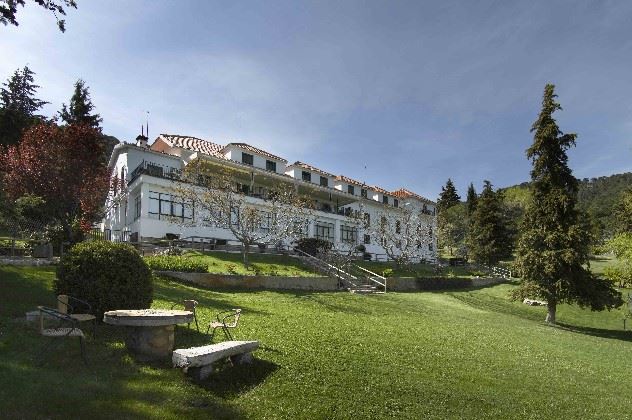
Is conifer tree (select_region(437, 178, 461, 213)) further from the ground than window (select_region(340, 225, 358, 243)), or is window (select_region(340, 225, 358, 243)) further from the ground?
conifer tree (select_region(437, 178, 461, 213))

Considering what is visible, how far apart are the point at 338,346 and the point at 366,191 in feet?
187

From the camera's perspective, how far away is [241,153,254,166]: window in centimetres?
4772

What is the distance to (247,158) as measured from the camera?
4819cm

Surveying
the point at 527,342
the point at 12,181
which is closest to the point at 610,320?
the point at 527,342

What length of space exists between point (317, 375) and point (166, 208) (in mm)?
31640

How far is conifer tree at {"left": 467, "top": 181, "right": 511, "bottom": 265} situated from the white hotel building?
30.5 ft

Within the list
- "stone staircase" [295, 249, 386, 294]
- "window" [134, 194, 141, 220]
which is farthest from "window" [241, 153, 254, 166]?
"stone staircase" [295, 249, 386, 294]

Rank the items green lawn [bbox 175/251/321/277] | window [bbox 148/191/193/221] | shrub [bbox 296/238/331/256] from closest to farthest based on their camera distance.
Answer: green lawn [bbox 175/251/321/277]
window [bbox 148/191/193/221]
shrub [bbox 296/238/331/256]

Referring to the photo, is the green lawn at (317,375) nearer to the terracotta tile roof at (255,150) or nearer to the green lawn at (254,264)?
the green lawn at (254,264)

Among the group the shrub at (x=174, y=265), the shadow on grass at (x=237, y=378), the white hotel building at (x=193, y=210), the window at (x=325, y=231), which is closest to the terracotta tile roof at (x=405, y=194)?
the white hotel building at (x=193, y=210)

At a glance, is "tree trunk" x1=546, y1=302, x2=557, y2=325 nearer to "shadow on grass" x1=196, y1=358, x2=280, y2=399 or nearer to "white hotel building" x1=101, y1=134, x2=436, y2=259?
"white hotel building" x1=101, y1=134, x2=436, y2=259

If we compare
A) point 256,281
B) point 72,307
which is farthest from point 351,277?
point 72,307

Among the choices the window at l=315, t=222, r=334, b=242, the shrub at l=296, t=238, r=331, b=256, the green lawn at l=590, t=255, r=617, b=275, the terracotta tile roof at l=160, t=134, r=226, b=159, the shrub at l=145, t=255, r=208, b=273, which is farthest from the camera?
the green lawn at l=590, t=255, r=617, b=275

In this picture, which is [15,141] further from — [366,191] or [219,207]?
[366,191]
